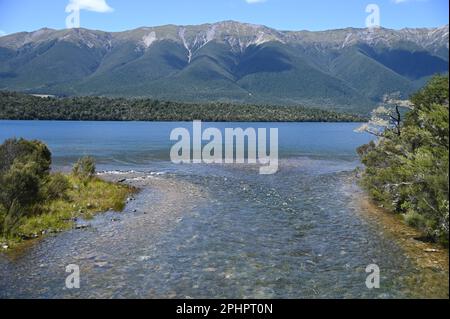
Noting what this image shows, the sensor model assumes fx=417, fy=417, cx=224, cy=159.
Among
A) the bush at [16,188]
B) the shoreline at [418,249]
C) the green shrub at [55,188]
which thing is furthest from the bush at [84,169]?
the shoreline at [418,249]

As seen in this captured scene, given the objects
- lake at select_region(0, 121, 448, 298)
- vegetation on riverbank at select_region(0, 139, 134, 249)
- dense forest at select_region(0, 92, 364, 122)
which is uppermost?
dense forest at select_region(0, 92, 364, 122)

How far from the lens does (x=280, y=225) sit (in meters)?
25.2

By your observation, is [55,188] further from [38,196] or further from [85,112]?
[85,112]

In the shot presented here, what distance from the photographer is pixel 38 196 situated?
1033 inches

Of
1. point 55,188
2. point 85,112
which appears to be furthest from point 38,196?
point 85,112

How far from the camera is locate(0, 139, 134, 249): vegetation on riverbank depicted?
2234 centimetres

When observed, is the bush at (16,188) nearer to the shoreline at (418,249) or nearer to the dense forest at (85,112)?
the shoreline at (418,249)

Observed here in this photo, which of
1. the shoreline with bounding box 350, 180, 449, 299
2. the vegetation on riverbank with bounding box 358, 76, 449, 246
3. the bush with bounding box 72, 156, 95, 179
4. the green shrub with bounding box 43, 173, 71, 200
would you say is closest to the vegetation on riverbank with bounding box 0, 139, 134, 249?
the green shrub with bounding box 43, 173, 71, 200

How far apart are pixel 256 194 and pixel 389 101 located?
12.9 m

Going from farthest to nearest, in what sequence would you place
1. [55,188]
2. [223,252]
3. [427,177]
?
[55,188], [223,252], [427,177]

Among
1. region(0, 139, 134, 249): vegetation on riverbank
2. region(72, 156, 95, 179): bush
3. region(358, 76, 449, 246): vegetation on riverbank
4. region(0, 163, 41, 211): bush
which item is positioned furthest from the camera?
region(72, 156, 95, 179): bush

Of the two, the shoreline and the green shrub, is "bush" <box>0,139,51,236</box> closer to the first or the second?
the green shrub
